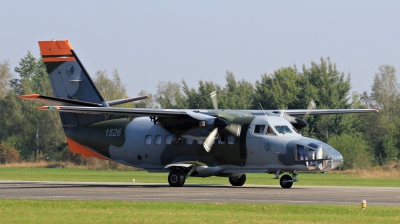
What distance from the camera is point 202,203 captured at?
21.3 m

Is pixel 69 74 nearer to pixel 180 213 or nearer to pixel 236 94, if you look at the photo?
pixel 180 213

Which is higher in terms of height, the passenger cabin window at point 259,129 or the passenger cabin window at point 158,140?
the passenger cabin window at point 259,129

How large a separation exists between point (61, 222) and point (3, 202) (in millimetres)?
5735

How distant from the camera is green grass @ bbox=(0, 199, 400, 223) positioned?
17.3 m

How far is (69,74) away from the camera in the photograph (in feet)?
120

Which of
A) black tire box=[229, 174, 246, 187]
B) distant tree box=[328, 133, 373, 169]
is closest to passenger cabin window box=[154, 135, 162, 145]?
black tire box=[229, 174, 246, 187]

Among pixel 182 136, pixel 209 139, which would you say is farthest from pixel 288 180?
pixel 182 136

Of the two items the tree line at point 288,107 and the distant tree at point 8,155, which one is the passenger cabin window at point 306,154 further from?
the distant tree at point 8,155

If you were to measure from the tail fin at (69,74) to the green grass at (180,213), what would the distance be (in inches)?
584

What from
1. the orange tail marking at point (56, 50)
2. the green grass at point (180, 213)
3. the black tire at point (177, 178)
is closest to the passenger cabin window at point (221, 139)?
the black tire at point (177, 178)

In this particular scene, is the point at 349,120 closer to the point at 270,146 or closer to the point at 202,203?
the point at 270,146

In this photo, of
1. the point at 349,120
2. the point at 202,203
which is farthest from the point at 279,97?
the point at 202,203

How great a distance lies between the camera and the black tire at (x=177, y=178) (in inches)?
1249

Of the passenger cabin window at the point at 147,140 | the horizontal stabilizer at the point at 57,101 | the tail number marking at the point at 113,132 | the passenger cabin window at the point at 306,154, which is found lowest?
the passenger cabin window at the point at 306,154
